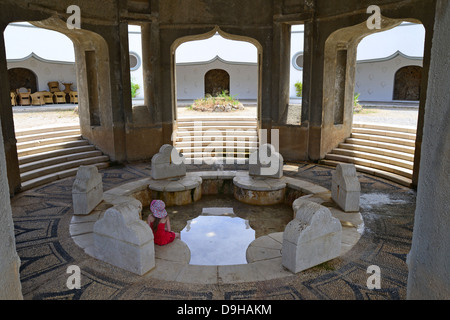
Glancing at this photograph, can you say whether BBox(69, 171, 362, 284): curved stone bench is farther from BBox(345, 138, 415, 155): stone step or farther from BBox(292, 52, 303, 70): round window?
BBox(292, 52, 303, 70): round window

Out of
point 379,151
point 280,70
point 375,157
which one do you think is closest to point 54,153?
point 280,70

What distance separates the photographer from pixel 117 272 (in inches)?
166

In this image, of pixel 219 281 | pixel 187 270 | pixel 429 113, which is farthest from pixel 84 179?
pixel 429 113

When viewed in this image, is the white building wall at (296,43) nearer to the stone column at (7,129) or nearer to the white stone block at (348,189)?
the white stone block at (348,189)

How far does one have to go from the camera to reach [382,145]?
9773 millimetres

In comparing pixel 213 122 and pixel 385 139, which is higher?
pixel 213 122

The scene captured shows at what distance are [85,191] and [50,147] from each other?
446 cm

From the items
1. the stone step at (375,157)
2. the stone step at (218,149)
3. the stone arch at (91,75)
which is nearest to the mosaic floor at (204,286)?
the stone step at (375,157)

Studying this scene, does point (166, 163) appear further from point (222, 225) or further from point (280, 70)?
point (280, 70)

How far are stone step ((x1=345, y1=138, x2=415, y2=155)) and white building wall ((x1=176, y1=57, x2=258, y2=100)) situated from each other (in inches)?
541

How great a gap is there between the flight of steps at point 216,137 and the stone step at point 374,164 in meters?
2.40

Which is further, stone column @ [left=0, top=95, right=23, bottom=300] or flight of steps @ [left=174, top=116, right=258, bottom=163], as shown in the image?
flight of steps @ [left=174, top=116, right=258, bottom=163]

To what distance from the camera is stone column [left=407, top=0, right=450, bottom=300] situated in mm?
1874

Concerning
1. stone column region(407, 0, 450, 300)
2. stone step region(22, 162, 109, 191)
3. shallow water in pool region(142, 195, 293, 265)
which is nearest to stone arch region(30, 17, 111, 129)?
stone step region(22, 162, 109, 191)
